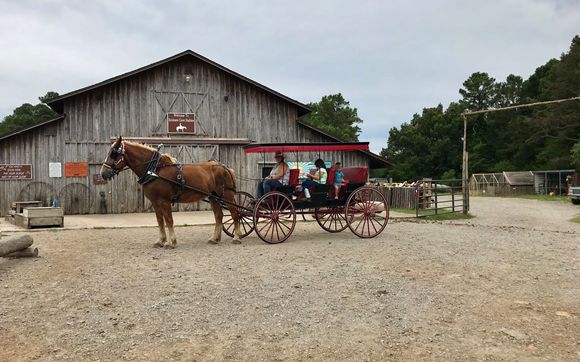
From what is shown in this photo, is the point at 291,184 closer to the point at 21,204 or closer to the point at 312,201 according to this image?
the point at 312,201

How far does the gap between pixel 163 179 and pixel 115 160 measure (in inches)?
42.2

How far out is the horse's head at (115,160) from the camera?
390 inches

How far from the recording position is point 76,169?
1892 cm

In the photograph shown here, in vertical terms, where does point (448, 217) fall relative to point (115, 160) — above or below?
below

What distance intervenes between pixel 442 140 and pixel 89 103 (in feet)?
204

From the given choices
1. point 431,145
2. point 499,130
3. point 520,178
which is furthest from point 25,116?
point 499,130

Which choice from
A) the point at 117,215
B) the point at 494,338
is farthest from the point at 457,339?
the point at 117,215

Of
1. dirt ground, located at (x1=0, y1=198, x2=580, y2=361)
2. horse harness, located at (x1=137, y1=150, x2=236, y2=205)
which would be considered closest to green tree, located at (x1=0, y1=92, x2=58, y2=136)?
horse harness, located at (x1=137, y1=150, x2=236, y2=205)

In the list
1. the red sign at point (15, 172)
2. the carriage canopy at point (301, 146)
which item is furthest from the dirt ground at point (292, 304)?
the red sign at point (15, 172)

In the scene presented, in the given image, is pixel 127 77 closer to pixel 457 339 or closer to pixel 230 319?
pixel 230 319

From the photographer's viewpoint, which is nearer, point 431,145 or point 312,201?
point 312,201

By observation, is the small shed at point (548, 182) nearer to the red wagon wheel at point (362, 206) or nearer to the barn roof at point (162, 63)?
the barn roof at point (162, 63)

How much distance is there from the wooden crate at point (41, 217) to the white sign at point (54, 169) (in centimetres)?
455

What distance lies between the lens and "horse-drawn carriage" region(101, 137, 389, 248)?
33.1 ft
